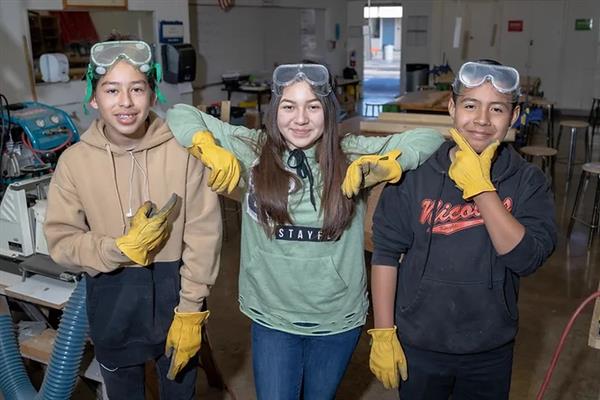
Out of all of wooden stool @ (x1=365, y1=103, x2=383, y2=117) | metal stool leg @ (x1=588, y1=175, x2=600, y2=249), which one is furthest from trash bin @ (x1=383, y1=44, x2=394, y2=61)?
metal stool leg @ (x1=588, y1=175, x2=600, y2=249)

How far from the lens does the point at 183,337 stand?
168 cm

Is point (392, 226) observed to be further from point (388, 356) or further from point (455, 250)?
point (388, 356)

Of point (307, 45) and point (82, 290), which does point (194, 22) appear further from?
point (82, 290)

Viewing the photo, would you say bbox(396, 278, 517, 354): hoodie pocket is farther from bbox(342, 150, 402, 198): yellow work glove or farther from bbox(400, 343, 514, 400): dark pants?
bbox(342, 150, 402, 198): yellow work glove

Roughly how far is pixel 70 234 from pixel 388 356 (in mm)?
948

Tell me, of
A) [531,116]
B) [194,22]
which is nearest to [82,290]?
[531,116]

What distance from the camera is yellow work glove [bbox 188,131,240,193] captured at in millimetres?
1521

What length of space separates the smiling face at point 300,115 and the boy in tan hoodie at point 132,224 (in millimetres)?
303

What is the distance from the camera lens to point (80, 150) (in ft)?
5.33

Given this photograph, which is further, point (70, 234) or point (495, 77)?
point (70, 234)

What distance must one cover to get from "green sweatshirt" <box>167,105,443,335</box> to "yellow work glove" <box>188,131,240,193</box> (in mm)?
56

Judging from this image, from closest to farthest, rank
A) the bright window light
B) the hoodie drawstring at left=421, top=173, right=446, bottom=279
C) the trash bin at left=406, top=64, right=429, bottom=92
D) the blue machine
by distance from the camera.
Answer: the hoodie drawstring at left=421, top=173, right=446, bottom=279 → the blue machine → the trash bin at left=406, top=64, right=429, bottom=92 → the bright window light

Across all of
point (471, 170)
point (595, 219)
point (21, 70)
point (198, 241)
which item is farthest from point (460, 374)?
point (21, 70)

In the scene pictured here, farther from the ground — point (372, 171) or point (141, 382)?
point (372, 171)
